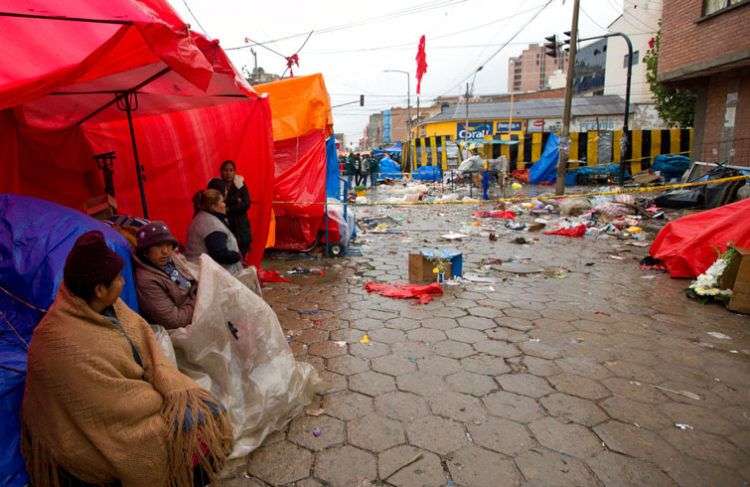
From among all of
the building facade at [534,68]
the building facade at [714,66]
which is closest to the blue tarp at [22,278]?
the building facade at [714,66]

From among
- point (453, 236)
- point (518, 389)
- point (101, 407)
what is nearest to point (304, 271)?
point (453, 236)

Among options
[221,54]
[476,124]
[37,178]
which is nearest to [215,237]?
[221,54]

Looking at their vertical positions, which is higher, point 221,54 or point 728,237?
point 221,54

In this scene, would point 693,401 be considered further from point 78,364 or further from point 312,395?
point 78,364

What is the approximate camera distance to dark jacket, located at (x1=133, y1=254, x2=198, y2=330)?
267 centimetres

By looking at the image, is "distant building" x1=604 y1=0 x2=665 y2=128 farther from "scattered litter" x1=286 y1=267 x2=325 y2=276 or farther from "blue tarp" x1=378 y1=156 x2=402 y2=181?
"scattered litter" x1=286 y1=267 x2=325 y2=276

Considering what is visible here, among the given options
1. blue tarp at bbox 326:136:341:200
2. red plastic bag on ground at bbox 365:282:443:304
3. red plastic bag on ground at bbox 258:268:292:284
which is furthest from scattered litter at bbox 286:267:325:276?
blue tarp at bbox 326:136:341:200

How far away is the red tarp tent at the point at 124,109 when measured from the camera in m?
2.03

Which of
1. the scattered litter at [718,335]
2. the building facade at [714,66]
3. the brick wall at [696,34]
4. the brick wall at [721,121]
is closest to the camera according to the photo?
the scattered litter at [718,335]

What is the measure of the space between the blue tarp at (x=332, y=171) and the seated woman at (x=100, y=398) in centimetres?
601

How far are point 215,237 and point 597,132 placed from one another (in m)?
19.5

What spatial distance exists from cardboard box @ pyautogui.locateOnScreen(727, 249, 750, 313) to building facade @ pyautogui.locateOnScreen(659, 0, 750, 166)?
7.60 m

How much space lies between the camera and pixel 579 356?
Result: 369 centimetres

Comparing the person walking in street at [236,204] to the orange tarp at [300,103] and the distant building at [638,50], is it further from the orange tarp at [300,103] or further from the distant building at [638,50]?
the distant building at [638,50]
